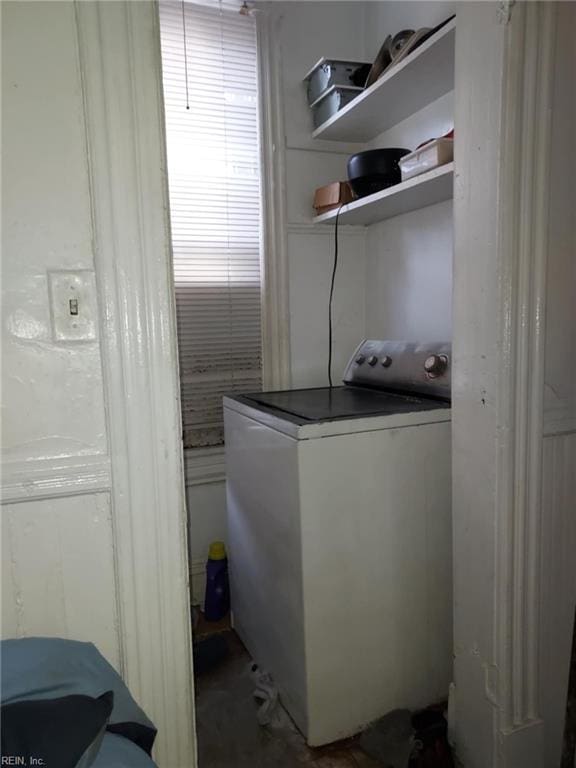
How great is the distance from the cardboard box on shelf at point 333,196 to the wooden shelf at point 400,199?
33 mm

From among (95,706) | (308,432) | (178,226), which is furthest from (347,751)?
(178,226)

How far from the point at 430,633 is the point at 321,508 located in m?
0.58

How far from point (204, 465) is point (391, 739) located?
122 cm

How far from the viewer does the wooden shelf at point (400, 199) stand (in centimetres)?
157

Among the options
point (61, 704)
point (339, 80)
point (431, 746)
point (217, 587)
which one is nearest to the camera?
point (61, 704)

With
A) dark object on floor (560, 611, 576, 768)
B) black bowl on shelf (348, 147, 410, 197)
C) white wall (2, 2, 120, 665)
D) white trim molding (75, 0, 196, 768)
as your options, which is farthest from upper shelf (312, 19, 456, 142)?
dark object on floor (560, 611, 576, 768)

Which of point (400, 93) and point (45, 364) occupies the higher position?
point (400, 93)

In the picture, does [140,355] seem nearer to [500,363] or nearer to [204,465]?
[500,363]

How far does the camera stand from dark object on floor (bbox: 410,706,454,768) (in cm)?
134

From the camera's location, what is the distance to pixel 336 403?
5.48ft

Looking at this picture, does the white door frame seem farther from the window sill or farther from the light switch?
the window sill

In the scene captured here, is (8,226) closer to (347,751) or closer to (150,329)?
(150,329)

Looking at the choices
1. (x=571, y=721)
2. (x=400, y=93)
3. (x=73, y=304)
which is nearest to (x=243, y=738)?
(x=571, y=721)

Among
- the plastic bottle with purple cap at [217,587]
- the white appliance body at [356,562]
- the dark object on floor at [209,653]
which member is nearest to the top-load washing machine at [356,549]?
the white appliance body at [356,562]
